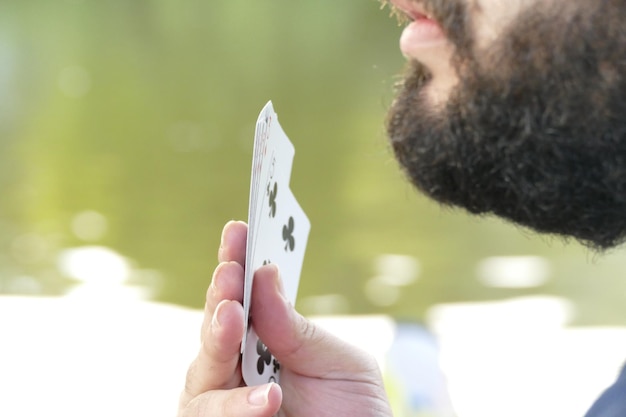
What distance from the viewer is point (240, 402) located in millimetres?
963

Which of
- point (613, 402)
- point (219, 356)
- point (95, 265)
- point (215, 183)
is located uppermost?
point (215, 183)

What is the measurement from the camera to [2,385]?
8.69 ft

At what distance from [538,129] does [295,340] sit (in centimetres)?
37

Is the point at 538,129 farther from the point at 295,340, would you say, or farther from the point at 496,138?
the point at 295,340

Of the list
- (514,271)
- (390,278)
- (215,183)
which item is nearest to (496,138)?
(390,278)

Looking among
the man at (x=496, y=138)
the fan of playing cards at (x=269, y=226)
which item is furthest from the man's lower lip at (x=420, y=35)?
the fan of playing cards at (x=269, y=226)

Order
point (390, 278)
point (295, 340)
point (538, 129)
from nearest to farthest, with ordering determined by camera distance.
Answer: point (538, 129)
point (295, 340)
point (390, 278)

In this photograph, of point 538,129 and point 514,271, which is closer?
point 538,129

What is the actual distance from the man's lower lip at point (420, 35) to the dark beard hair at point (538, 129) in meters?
0.03

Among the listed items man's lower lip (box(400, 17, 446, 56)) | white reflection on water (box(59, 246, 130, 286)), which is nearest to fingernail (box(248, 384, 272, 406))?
man's lower lip (box(400, 17, 446, 56))

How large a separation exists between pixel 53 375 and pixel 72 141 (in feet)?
7.47

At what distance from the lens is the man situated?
91 cm

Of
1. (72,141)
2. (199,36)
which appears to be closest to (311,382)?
(72,141)

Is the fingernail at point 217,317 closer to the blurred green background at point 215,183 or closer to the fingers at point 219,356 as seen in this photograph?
the fingers at point 219,356
